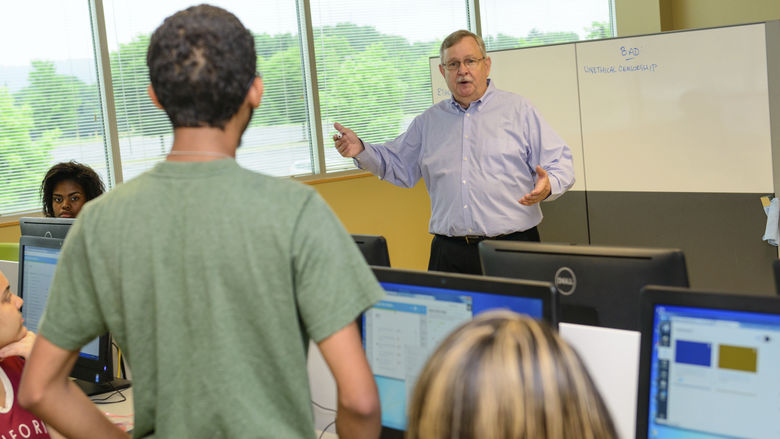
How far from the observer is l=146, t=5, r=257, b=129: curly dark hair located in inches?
42.4

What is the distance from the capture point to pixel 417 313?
1.47m

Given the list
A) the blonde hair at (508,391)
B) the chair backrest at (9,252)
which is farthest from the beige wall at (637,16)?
the blonde hair at (508,391)

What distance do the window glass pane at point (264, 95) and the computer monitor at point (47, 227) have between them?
2473mm

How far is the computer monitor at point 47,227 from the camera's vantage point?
7.86ft

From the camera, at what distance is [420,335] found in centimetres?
147

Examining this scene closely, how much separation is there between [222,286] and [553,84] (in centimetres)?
397

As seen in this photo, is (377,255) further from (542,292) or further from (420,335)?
(542,292)

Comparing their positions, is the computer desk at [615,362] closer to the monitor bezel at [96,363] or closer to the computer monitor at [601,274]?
the computer monitor at [601,274]

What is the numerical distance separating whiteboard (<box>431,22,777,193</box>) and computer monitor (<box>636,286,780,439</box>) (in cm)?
318

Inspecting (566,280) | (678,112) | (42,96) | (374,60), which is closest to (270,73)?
(374,60)

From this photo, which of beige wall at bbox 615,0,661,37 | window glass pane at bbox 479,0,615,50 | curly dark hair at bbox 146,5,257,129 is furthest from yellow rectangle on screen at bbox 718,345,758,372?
window glass pane at bbox 479,0,615,50

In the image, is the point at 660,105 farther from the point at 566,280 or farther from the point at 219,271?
the point at 219,271

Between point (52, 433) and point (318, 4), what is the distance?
4.38 m

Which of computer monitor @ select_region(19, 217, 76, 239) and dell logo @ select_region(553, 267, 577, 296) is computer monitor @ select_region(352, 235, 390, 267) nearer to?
dell logo @ select_region(553, 267, 577, 296)
